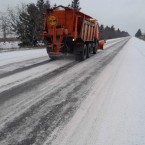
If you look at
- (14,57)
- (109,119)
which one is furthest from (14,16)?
(109,119)

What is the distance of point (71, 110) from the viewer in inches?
208

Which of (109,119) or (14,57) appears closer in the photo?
(109,119)

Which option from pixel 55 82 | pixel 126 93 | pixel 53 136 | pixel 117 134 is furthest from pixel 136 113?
pixel 55 82

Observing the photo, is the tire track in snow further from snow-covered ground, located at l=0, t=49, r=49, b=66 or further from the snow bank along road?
snow-covered ground, located at l=0, t=49, r=49, b=66

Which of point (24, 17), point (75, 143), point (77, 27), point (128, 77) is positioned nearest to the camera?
point (75, 143)

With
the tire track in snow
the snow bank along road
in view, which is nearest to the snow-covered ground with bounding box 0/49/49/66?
the snow bank along road

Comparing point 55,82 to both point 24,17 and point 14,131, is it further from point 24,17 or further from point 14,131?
point 24,17

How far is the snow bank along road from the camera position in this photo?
4.00 m

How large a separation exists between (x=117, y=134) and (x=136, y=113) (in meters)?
1.16

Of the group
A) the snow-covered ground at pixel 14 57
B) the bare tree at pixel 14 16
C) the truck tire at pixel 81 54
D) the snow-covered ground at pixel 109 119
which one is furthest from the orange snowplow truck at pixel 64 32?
the bare tree at pixel 14 16

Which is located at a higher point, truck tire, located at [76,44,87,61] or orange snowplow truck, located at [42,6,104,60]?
orange snowplow truck, located at [42,6,104,60]

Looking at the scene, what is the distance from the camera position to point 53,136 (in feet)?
13.2

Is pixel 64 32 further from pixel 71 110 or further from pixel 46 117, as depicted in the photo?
pixel 46 117

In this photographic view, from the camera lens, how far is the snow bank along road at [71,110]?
4.00 metres
